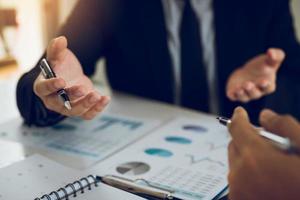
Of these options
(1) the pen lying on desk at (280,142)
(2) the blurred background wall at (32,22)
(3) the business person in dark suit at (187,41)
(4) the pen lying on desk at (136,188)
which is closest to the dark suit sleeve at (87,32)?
(3) the business person in dark suit at (187,41)

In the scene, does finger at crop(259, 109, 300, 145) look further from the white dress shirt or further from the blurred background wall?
the blurred background wall

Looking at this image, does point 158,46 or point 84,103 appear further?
point 158,46

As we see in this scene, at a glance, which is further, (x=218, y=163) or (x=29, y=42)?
(x=29, y=42)

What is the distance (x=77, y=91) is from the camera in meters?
0.62

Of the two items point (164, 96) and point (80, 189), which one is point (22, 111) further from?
point (164, 96)

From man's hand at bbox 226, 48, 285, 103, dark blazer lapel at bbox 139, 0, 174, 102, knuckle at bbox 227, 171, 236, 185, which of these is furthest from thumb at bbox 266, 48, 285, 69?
knuckle at bbox 227, 171, 236, 185

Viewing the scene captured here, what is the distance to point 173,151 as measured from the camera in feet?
2.40

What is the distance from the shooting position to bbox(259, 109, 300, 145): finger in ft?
1.45

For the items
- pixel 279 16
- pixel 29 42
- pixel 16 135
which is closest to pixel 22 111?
pixel 16 135

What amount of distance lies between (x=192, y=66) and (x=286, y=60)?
217 mm

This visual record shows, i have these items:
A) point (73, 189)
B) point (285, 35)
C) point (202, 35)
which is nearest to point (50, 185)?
point (73, 189)

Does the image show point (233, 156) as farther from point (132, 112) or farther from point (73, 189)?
point (132, 112)

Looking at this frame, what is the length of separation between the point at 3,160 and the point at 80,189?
177 mm

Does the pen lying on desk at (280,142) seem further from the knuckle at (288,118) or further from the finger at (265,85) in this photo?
the finger at (265,85)
